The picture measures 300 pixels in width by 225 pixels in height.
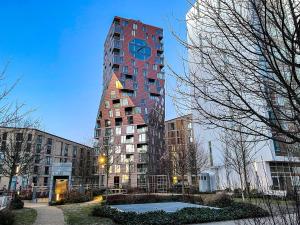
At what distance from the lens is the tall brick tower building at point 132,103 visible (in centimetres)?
6094

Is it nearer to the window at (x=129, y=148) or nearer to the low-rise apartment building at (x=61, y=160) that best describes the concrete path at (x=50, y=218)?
the low-rise apartment building at (x=61, y=160)

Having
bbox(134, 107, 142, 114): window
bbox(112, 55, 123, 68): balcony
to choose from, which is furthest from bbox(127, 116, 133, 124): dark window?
bbox(112, 55, 123, 68): balcony

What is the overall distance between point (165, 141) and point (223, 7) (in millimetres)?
68028

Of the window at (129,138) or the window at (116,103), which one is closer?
the window at (129,138)

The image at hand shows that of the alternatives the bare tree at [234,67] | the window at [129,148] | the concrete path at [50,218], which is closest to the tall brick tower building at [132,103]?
the window at [129,148]

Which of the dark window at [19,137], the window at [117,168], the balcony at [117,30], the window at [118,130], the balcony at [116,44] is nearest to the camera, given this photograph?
the dark window at [19,137]

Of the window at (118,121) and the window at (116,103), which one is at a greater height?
the window at (116,103)

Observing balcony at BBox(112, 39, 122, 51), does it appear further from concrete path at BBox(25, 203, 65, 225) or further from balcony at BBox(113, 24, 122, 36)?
concrete path at BBox(25, 203, 65, 225)

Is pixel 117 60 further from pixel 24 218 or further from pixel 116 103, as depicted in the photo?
pixel 24 218

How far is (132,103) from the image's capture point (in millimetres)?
65125

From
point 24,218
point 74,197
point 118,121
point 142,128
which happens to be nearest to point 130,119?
point 118,121

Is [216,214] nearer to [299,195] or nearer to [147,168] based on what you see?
[299,195]

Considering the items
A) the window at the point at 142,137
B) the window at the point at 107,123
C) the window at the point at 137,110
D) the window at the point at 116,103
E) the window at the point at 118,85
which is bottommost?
the window at the point at 142,137

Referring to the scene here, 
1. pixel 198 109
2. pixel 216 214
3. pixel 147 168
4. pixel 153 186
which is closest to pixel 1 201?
pixel 216 214
